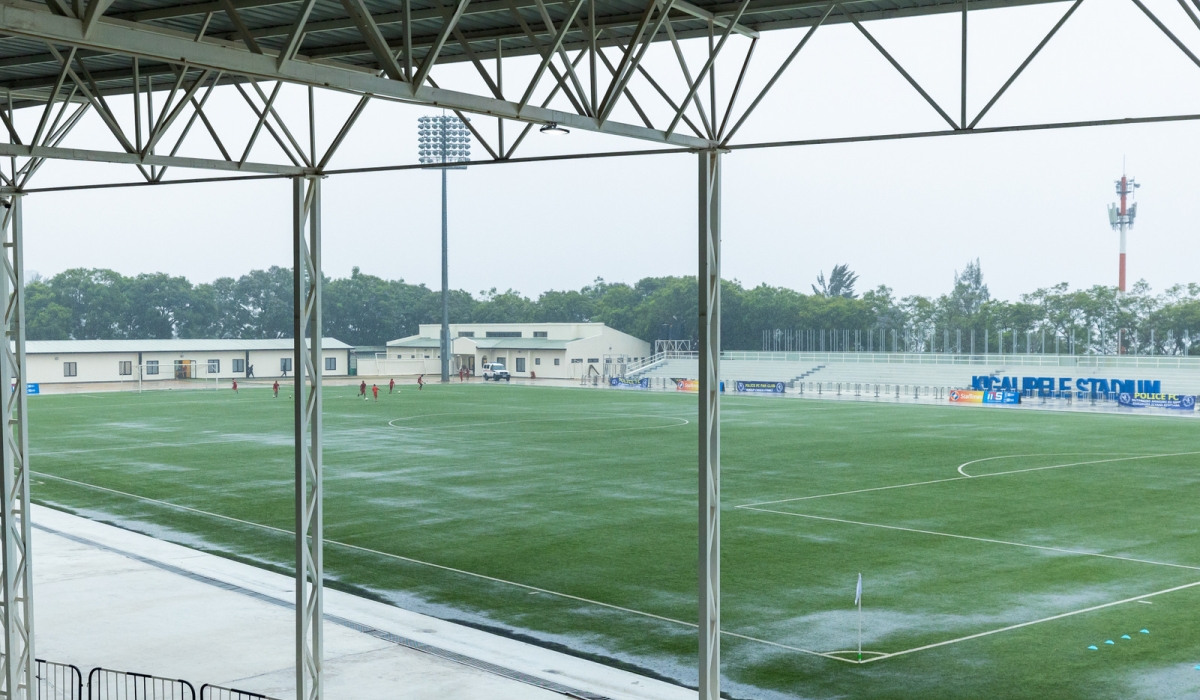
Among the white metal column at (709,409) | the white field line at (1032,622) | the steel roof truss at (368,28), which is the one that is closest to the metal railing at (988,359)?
the white field line at (1032,622)

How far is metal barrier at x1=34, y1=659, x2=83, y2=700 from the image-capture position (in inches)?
603

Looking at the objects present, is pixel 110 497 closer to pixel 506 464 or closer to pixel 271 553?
pixel 271 553

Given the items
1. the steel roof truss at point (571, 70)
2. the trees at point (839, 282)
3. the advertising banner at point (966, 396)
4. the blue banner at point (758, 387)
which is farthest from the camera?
the trees at point (839, 282)

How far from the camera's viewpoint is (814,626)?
64.7 feet

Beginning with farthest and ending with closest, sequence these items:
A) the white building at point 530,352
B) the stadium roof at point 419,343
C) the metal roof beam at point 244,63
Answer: the stadium roof at point 419,343 → the white building at point 530,352 → the metal roof beam at point 244,63

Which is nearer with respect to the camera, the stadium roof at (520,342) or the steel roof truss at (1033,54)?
the steel roof truss at (1033,54)

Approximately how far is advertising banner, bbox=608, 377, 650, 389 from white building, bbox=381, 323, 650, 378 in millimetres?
12181

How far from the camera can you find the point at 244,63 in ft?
29.2

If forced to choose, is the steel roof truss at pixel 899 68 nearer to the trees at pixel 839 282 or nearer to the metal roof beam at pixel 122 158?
the metal roof beam at pixel 122 158

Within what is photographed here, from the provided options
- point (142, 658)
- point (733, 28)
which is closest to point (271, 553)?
point (142, 658)

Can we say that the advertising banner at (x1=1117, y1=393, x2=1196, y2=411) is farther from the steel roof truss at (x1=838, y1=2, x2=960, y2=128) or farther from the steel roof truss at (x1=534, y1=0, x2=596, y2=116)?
the steel roof truss at (x1=534, y1=0, x2=596, y2=116)

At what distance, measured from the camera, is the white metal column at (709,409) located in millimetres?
13297

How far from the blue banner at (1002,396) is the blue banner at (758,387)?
15.6 m

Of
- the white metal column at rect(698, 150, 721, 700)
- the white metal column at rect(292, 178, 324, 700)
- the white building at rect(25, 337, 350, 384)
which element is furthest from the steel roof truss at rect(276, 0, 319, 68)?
the white building at rect(25, 337, 350, 384)
